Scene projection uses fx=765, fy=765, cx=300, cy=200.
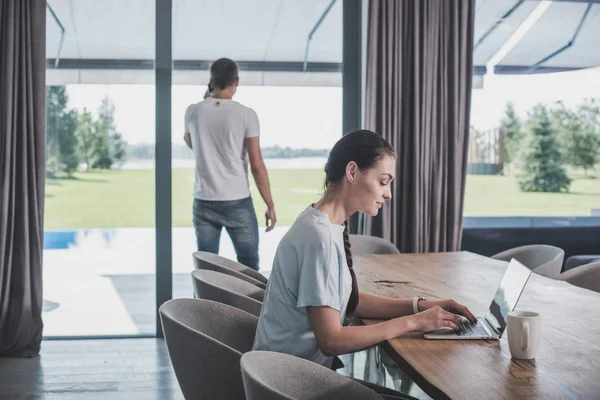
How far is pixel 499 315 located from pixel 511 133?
3.57 meters

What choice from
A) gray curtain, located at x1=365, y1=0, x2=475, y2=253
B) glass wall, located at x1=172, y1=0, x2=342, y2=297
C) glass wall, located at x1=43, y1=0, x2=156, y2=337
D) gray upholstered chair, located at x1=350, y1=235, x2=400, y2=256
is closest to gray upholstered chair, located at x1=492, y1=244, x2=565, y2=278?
gray upholstered chair, located at x1=350, y1=235, x2=400, y2=256

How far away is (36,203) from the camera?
467 cm

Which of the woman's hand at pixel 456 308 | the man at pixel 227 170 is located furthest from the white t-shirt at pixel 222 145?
the woman's hand at pixel 456 308

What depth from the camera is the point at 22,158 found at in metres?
4.63

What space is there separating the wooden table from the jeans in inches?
52.1

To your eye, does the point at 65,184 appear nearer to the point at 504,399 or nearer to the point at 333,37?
the point at 333,37

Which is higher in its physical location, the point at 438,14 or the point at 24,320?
the point at 438,14

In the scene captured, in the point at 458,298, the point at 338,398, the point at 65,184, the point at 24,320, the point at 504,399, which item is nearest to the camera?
the point at 504,399

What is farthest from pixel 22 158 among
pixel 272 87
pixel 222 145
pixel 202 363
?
pixel 202 363

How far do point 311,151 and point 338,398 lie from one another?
12.2ft

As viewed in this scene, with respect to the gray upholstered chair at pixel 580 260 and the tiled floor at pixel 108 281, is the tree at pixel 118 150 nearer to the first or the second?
the tiled floor at pixel 108 281

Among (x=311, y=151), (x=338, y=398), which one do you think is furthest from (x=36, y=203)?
(x=338, y=398)

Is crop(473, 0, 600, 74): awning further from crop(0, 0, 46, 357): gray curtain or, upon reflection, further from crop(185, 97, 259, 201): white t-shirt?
crop(0, 0, 46, 357): gray curtain

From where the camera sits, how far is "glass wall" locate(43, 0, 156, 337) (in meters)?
5.00
